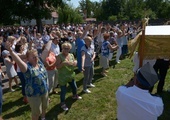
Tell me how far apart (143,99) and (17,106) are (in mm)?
4279

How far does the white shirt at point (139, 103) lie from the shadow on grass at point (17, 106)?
360 cm

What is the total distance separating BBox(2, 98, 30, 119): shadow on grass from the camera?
5594 mm

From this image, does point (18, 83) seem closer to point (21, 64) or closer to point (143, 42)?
point (21, 64)

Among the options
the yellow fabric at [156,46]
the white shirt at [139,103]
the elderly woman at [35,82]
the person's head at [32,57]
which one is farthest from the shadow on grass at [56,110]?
the white shirt at [139,103]

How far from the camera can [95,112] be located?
5.66 meters

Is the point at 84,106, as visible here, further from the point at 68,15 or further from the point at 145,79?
the point at 68,15

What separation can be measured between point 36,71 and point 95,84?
3.71 m

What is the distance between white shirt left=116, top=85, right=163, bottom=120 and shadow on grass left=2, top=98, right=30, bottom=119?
3.60 metres

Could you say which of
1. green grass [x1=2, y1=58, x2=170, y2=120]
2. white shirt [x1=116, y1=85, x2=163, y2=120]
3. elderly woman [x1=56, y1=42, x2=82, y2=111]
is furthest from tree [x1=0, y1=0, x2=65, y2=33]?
white shirt [x1=116, y1=85, x2=163, y2=120]

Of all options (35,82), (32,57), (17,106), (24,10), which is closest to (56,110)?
(17,106)

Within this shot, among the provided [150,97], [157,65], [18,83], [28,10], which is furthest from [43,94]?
[28,10]

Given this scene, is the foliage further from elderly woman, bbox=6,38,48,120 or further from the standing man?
the standing man

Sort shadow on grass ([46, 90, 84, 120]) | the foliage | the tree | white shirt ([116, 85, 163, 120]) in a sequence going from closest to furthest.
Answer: white shirt ([116, 85, 163, 120]), shadow on grass ([46, 90, 84, 120]), the tree, the foliage

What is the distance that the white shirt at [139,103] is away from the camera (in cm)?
263
